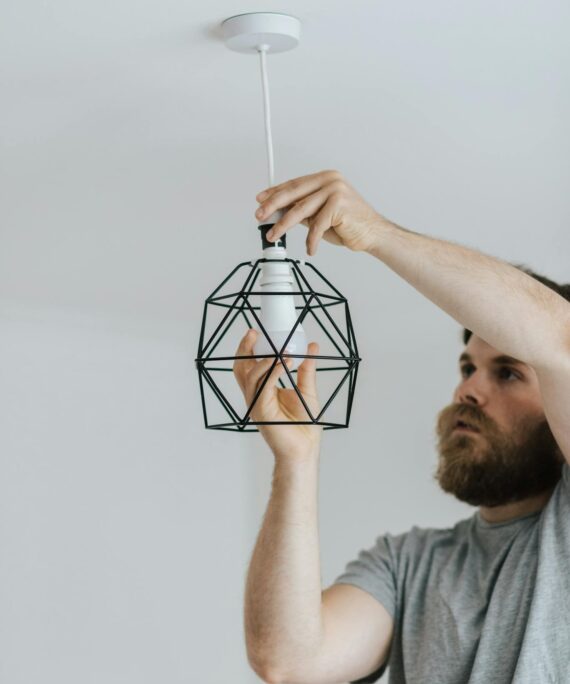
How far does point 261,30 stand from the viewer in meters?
1.19

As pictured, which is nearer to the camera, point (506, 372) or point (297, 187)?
point (297, 187)

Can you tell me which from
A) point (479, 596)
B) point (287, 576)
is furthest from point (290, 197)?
point (479, 596)

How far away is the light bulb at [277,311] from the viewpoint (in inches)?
42.9

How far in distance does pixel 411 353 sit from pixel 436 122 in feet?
3.53

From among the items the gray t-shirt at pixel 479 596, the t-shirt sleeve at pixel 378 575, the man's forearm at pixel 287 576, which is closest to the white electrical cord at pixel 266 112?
the man's forearm at pixel 287 576

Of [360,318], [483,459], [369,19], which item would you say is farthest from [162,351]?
[369,19]

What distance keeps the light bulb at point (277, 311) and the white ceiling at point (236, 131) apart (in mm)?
292

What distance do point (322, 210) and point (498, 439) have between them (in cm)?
88

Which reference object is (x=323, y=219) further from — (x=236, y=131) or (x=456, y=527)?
(x=456, y=527)

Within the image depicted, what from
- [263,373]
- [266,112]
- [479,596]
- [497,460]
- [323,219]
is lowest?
[479,596]

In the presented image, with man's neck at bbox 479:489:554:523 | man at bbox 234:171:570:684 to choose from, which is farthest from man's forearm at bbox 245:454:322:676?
man's neck at bbox 479:489:554:523

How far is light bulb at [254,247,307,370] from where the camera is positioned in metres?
1.09

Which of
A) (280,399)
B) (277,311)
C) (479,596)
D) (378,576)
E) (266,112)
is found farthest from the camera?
(378,576)

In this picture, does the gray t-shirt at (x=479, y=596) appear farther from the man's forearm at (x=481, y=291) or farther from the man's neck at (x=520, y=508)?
the man's forearm at (x=481, y=291)
